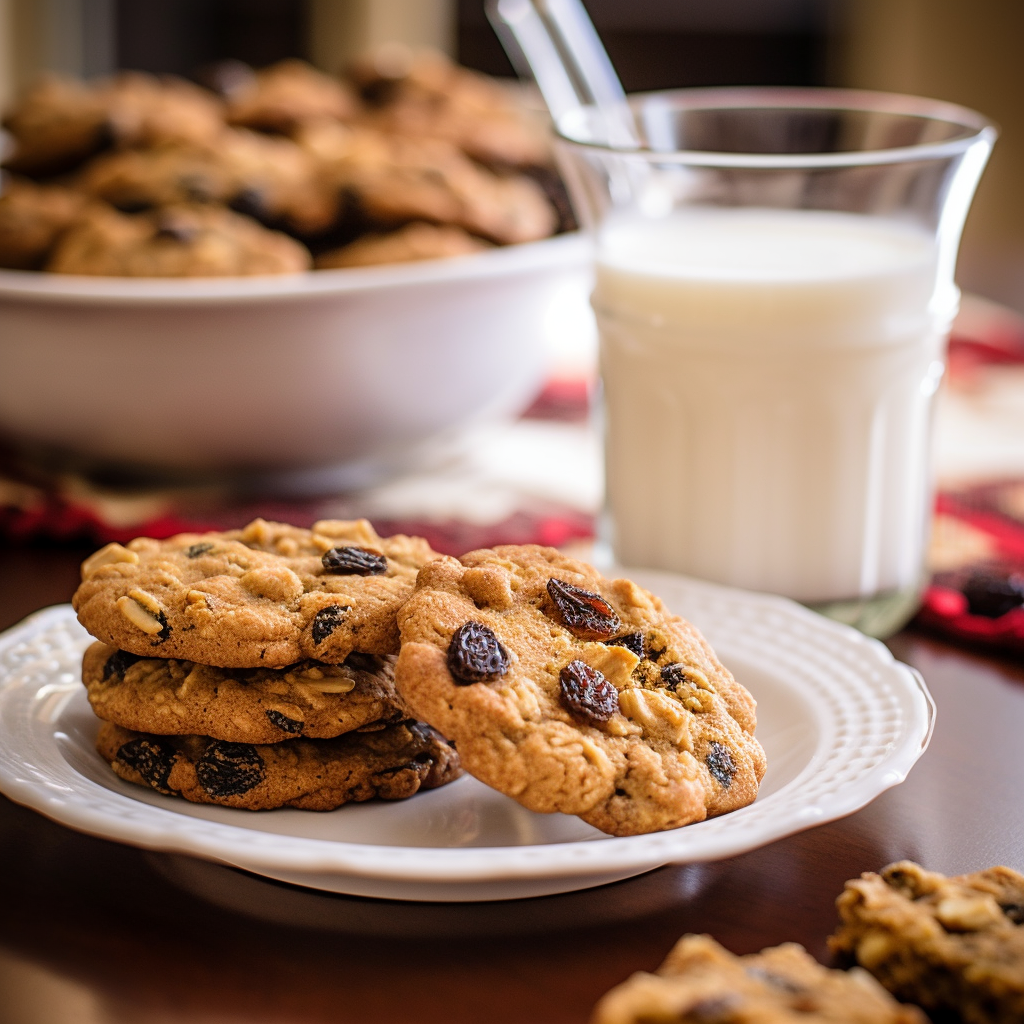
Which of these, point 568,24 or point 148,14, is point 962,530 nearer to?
point 568,24

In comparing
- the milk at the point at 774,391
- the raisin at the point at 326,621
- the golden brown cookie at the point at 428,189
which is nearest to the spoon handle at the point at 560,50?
the golden brown cookie at the point at 428,189

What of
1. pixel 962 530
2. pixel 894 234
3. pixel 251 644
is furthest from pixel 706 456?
pixel 251 644

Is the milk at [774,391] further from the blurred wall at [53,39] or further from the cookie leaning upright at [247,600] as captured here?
the blurred wall at [53,39]

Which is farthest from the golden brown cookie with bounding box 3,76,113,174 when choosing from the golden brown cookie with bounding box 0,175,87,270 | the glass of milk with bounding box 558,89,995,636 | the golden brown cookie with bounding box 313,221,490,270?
the glass of milk with bounding box 558,89,995,636

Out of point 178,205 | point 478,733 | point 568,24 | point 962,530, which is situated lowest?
point 962,530

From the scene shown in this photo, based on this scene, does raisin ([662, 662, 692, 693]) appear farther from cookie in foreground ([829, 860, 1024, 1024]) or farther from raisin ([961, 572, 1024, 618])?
raisin ([961, 572, 1024, 618])

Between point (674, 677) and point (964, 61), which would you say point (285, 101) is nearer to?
point (674, 677)

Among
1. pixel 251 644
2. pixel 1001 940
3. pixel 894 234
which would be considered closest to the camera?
pixel 1001 940

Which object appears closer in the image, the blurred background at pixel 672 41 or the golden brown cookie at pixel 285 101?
the golden brown cookie at pixel 285 101
